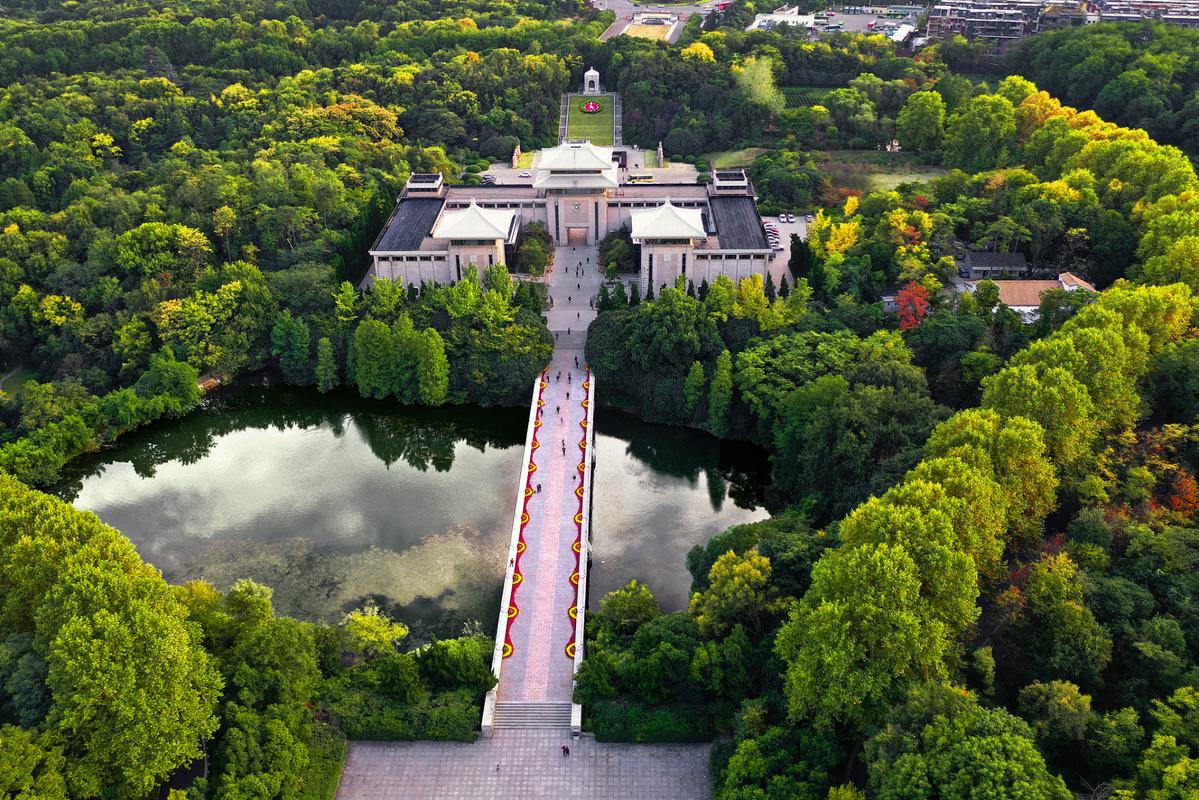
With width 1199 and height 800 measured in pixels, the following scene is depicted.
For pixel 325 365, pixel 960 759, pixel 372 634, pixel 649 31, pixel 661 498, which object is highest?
pixel 649 31

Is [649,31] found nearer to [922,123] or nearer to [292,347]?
[922,123]

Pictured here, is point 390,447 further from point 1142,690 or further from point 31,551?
point 1142,690

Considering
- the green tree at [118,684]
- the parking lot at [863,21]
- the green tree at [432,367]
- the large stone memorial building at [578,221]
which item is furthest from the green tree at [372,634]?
the parking lot at [863,21]

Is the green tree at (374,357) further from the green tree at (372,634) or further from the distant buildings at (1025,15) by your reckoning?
the distant buildings at (1025,15)

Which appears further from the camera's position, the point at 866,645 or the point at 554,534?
the point at 554,534

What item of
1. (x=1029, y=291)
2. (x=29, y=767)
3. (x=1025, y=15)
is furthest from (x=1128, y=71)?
(x=29, y=767)

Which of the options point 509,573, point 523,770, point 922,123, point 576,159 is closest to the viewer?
point 523,770
